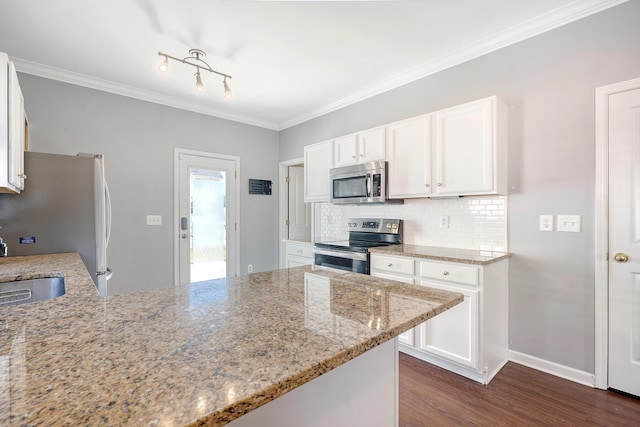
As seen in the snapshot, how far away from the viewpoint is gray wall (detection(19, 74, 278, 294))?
290 cm

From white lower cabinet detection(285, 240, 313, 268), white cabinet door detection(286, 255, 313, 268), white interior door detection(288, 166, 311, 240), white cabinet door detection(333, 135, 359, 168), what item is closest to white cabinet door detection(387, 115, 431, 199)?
white cabinet door detection(333, 135, 359, 168)

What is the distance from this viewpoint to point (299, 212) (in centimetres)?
473

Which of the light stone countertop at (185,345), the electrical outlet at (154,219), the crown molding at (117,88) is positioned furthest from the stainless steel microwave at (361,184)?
the electrical outlet at (154,219)

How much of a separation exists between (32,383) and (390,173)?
2686 millimetres

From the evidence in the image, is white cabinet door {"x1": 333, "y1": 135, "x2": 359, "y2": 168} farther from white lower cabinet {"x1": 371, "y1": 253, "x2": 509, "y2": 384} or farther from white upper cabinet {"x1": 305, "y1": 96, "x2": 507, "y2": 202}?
white lower cabinet {"x1": 371, "y1": 253, "x2": 509, "y2": 384}

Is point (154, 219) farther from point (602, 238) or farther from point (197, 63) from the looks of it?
point (602, 238)

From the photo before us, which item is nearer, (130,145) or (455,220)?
(455,220)

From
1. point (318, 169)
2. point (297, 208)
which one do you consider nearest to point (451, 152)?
point (318, 169)

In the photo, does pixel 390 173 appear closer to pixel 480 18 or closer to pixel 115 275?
pixel 480 18

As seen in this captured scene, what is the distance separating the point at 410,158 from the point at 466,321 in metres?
1.40

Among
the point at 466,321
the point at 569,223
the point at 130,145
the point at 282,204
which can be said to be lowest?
the point at 466,321

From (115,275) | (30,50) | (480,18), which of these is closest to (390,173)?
(480,18)

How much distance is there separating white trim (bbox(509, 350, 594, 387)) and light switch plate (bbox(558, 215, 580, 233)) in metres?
0.96

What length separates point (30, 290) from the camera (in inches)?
64.5
